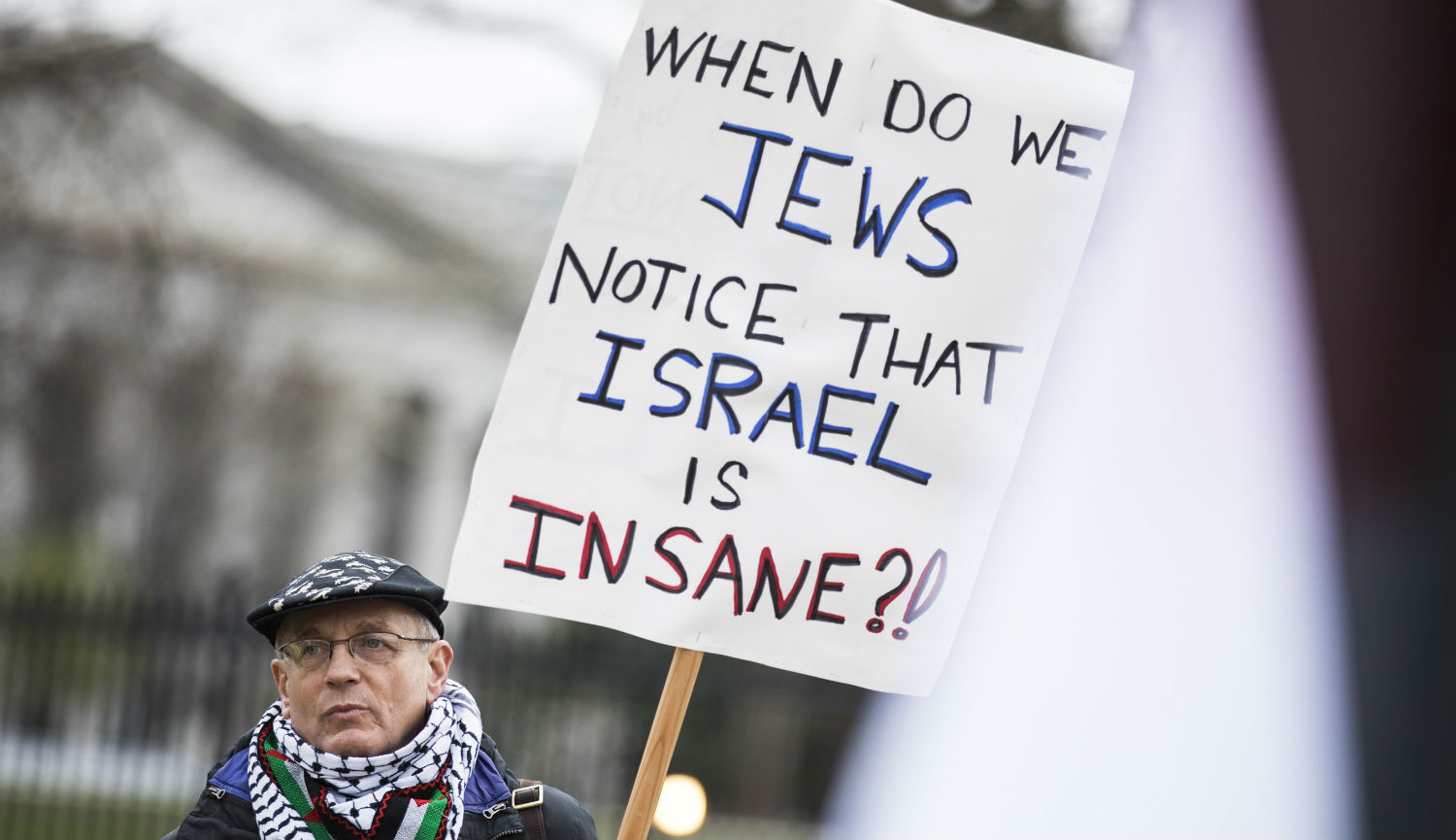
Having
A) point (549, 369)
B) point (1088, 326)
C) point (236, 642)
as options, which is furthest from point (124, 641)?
point (1088, 326)

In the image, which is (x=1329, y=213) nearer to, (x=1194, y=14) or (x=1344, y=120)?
(x=1344, y=120)

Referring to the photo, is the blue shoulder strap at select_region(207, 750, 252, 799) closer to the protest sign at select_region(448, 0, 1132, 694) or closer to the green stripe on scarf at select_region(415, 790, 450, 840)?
the green stripe on scarf at select_region(415, 790, 450, 840)

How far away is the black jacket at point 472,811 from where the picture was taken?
7.79 feet

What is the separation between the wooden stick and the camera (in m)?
2.36

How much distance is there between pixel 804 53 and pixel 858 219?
1.02 ft

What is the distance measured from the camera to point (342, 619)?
8.17ft

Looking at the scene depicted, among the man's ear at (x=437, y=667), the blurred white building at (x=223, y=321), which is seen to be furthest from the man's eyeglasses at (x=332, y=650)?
the blurred white building at (x=223, y=321)

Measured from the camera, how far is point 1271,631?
3.80 feet

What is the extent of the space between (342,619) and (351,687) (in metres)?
0.11

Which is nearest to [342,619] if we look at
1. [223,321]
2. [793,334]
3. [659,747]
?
[659,747]

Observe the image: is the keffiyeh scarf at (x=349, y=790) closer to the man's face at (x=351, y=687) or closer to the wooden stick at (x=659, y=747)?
the man's face at (x=351, y=687)

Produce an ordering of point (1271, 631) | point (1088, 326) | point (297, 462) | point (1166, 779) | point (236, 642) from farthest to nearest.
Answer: point (297, 462), point (236, 642), point (1088, 326), point (1166, 779), point (1271, 631)

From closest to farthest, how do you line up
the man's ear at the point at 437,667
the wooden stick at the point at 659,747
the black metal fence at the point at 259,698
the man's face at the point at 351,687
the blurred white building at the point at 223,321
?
1. the wooden stick at the point at 659,747
2. the man's face at the point at 351,687
3. the man's ear at the point at 437,667
4. the black metal fence at the point at 259,698
5. the blurred white building at the point at 223,321

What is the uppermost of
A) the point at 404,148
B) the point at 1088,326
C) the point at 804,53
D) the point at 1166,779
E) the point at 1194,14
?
the point at 404,148
